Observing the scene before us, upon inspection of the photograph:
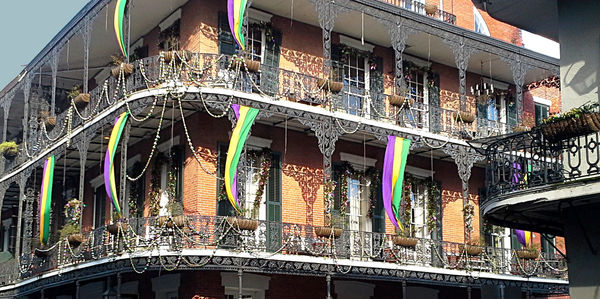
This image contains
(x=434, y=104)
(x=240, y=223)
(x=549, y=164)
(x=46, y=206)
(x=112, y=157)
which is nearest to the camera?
(x=549, y=164)

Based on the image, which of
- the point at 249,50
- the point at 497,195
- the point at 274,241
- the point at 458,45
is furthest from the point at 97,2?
the point at 497,195

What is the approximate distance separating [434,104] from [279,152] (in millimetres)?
5854

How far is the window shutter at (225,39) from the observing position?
1969 centimetres

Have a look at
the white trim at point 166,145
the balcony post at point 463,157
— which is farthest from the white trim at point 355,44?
the white trim at point 166,145

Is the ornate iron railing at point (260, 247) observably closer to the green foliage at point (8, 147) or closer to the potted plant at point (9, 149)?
the potted plant at point (9, 149)

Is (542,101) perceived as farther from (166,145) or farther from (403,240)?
(166,145)

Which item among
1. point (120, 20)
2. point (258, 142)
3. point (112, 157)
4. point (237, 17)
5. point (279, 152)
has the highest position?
point (120, 20)

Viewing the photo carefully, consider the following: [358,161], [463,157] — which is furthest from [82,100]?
[463,157]

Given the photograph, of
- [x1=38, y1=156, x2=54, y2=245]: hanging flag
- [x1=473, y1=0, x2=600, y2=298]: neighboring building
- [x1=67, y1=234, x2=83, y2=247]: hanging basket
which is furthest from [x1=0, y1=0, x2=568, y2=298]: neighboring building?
[x1=473, y1=0, x2=600, y2=298]: neighboring building

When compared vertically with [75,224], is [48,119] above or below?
above

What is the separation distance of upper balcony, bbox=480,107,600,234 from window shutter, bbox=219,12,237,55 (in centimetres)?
871

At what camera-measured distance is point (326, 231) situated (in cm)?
1873

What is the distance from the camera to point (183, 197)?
19.1 meters

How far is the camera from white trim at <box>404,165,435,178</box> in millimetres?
22781
